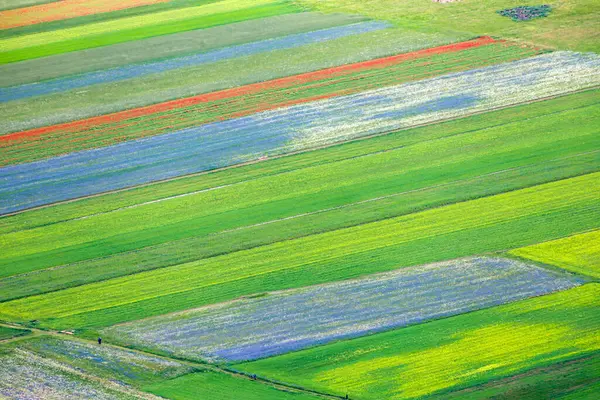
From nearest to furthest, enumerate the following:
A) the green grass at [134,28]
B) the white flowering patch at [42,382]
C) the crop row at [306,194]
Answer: the white flowering patch at [42,382] < the crop row at [306,194] < the green grass at [134,28]

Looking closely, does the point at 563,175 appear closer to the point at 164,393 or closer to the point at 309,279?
the point at 309,279

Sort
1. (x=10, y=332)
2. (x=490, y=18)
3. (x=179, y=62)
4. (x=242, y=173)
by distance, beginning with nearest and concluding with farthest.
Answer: (x=10, y=332)
(x=242, y=173)
(x=179, y=62)
(x=490, y=18)

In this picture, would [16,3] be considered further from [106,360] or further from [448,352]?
[448,352]

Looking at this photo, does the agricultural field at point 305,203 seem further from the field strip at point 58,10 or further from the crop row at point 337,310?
the field strip at point 58,10

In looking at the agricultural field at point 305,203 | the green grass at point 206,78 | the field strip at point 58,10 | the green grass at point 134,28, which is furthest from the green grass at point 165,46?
the field strip at point 58,10

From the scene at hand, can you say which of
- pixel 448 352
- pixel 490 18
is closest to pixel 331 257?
pixel 448 352

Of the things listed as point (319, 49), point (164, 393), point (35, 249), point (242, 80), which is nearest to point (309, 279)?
point (164, 393)

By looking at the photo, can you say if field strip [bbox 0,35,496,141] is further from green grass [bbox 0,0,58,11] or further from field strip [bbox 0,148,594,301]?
green grass [bbox 0,0,58,11]
